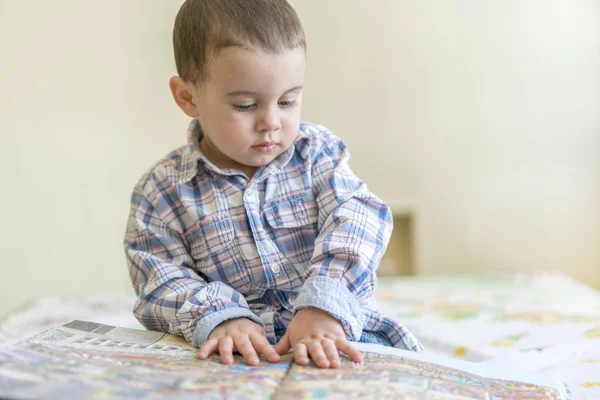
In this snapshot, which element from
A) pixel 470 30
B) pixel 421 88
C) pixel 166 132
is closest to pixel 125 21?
pixel 166 132

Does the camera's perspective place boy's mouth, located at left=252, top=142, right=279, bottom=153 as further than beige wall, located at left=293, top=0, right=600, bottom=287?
No

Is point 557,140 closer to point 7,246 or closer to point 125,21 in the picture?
point 125,21

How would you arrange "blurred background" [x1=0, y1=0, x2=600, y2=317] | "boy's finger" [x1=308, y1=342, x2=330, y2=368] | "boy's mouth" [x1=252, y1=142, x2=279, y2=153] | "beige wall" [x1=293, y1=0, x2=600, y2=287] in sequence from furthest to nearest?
1. "beige wall" [x1=293, y1=0, x2=600, y2=287]
2. "blurred background" [x1=0, y1=0, x2=600, y2=317]
3. "boy's mouth" [x1=252, y1=142, x2=279, y2=153]
4. "boy's finger" [x1=308, y1=342, x2=330, y2=368]

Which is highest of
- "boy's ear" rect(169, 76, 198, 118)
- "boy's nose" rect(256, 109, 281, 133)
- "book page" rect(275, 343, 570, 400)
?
"boy's ear" rect(169, 76, 198, 118)

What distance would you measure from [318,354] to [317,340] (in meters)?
0.03

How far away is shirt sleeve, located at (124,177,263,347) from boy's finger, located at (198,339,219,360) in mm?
32

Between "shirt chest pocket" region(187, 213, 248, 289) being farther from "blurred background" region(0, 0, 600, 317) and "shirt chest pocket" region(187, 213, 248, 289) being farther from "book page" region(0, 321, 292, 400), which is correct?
"blurred background" region(0, 0, 600, 317)

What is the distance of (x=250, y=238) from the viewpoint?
974 millimetres

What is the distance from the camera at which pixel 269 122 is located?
2.96 ft

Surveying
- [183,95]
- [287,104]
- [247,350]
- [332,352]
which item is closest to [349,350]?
[332,352]

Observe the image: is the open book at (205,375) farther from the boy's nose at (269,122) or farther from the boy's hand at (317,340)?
the boy's nose at (269,122)

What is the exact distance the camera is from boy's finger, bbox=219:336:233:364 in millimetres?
763

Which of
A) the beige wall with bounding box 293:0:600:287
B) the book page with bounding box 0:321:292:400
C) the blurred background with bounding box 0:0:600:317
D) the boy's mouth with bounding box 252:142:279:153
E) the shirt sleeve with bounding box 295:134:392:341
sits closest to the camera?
the book page with bounding box 0:321:292:400

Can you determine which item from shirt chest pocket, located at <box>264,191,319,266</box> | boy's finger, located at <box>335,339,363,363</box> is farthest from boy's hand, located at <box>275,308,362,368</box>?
shirt chest pocket, located at <box>264,191,319,266</box>
